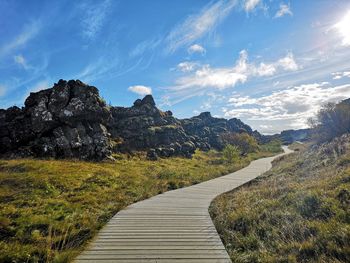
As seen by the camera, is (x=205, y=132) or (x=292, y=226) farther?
(x=205, y=132)

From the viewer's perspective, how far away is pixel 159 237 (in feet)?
27.7

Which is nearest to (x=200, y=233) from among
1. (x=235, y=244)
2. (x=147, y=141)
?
(x=235, y=244)

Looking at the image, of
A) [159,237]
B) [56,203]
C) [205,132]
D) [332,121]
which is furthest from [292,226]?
[205,132]


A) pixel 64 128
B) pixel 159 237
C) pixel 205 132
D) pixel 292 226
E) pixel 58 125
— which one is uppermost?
pixel 58 125

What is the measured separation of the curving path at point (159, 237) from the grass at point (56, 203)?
675 mm

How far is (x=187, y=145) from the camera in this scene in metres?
52.9

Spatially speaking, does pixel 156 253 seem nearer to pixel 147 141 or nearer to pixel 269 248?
pixel 269 248

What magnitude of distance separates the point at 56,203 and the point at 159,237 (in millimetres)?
8329

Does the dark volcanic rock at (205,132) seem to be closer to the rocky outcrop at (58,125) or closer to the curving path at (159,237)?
the rocky outcrop at (58,125)

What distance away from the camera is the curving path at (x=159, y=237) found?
6.93 meters

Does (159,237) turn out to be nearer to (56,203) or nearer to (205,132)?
(56,203)

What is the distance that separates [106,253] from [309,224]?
20.7 feet

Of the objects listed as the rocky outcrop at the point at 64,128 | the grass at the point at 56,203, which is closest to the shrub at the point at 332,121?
the rocky outcrop at the point at 64,128

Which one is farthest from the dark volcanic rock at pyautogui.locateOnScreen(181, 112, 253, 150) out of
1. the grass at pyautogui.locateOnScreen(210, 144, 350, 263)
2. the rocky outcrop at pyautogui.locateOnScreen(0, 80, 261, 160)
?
the grass at pyautogui.locateOnScreen(210, 144, 350, 263)
